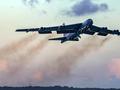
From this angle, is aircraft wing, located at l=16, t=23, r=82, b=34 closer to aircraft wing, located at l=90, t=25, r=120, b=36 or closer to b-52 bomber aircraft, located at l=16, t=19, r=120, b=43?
b-52 bomber aircraft, located at l=16, t=19, r=120, b=43

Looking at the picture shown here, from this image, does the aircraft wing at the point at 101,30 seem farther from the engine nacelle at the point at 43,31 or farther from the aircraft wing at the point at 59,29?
the engine nacelle at the point at 43,31

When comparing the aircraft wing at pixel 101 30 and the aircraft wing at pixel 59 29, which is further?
the aircraft wing at pixel 101 30

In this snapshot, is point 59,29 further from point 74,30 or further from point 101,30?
point 101,30

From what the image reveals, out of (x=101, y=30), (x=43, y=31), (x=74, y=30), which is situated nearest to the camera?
(x=43, y=31)

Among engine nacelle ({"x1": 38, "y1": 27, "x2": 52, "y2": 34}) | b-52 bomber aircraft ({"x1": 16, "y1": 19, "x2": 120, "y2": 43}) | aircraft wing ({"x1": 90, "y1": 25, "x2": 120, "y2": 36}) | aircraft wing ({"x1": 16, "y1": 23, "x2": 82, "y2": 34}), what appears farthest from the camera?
aircraft wing ({"x1": 90, "y1": 25, "x2": 120, "y2": 36})

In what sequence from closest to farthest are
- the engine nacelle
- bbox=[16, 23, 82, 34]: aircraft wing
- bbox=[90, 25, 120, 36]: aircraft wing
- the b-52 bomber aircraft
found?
1. the b-52 bomber aircraft
2. the engine nacelle
3. bbox=[16, 23, 82, 34]: aircraft wing
4. bbox=[90, 25, 120, 36]: aircraft wing

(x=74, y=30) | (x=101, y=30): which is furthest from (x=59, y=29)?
(x=101, y=30)

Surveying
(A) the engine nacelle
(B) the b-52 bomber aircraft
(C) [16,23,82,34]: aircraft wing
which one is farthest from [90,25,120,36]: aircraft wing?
(A) the engine nacelle

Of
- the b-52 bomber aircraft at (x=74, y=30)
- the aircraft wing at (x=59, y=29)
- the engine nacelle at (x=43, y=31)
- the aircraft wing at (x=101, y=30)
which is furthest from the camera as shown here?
the aircraft wing at (x=101, y=30)

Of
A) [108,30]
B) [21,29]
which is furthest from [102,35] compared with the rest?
[21,29]

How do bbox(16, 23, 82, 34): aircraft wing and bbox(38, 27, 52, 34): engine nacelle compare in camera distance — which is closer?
bbox(38, 27, 52, 34): engine nacelle

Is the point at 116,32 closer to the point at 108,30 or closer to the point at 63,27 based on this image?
the point at 108,30

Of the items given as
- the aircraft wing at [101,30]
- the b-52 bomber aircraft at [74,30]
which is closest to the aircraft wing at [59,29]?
the b-52 bomber aircraft at [74,30]

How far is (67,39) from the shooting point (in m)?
180
